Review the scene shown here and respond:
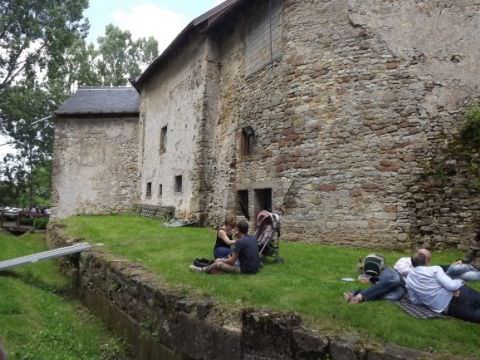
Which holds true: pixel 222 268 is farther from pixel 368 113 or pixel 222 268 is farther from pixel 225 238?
pixel 368 113

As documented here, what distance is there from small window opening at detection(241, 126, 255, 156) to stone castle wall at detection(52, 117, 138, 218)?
10.5 metres

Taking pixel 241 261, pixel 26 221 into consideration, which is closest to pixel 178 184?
pixel 241 261

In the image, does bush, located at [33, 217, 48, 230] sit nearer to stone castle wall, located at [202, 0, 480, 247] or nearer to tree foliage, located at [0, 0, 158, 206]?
tree foliage, located at [0, 0, 158, 206]

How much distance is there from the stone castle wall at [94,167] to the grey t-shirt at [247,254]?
16012mm

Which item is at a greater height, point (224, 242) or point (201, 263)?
point (224, 242)

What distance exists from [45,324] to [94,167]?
16017 mm

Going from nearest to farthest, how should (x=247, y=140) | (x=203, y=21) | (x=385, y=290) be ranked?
1. (x=385, y=290)
2. (x=247, y=140)
3. (x=203, y=21)

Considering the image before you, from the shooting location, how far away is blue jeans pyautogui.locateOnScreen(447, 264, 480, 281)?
22.5ft

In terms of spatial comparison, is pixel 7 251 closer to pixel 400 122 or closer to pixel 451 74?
pixel 400 122

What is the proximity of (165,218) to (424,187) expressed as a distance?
33.5 ft

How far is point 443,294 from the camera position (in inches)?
210

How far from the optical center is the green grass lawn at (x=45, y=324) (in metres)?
6.48

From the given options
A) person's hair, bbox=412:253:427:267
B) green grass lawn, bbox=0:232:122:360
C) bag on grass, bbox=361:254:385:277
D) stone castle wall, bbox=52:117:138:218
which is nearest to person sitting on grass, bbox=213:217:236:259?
green grass lawn, bbox=0:232:122:360

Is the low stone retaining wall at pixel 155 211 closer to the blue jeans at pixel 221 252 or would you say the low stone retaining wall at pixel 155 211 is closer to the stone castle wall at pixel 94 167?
the stone castle wall at pixel 94 167
